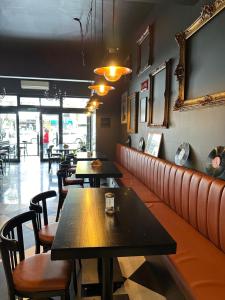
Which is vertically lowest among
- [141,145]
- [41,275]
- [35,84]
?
[41,275]

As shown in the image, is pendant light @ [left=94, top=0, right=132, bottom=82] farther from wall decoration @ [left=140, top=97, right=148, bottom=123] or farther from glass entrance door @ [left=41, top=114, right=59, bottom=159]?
glass entrance door @ [left=41, top=114, right=59, bottom=159]

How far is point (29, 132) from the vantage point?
1143 cm

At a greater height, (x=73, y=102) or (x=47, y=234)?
(x=73, y=102)

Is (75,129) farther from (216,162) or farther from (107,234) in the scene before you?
(107,234)

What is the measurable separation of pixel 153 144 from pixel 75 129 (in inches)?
281

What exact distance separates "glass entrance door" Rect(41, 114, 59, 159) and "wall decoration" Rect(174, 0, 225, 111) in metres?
8.32

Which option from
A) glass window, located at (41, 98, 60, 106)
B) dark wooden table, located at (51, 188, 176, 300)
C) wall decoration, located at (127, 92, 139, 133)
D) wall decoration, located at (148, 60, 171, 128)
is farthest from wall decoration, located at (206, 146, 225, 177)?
glass window, located at (41, 98, 60, 106)

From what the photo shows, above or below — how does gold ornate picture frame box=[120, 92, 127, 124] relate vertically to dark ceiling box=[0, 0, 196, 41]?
below

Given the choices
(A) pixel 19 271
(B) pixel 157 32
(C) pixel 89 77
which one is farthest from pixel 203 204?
(C) pixel 89 77

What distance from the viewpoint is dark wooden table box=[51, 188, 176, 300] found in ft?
4.83

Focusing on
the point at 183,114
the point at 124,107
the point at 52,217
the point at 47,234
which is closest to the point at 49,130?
the point at 124,107

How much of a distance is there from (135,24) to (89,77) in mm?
2453

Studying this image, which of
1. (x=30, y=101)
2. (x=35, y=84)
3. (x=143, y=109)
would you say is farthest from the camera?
(x=30, y=101)

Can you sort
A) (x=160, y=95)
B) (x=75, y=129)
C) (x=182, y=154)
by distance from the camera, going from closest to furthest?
1. (x=182, y=154)
2. (x=160, y=95)
3. (x=75, y=129)
